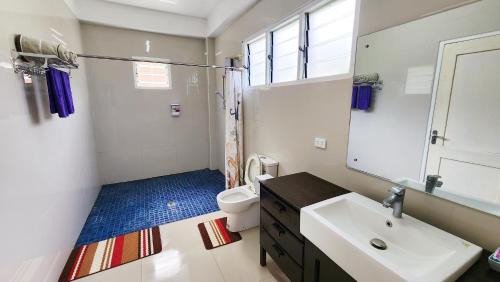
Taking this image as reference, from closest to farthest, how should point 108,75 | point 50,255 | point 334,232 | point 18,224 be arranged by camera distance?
point 334,232 → point 18,224 → point 50,255 → point 108,75

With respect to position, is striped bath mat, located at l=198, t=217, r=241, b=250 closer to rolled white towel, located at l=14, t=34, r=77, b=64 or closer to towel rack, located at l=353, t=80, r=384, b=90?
towel rack, located at l=353, t=80, r=384, b=90

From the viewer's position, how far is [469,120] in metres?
1.04

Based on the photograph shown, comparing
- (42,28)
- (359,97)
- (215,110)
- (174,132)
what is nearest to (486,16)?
(359,97)

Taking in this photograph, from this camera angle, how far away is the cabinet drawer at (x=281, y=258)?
1489 millimetres

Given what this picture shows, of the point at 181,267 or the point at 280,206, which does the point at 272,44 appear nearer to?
the point at 280,206

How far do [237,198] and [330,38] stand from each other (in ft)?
6.16

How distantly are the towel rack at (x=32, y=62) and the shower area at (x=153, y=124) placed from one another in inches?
67.3

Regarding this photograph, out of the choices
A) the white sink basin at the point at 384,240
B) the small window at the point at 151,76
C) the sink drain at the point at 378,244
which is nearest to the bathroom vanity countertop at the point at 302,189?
the white sink basin at the point at 384,240

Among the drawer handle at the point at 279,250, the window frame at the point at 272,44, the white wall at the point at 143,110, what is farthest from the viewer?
the white wall at the point at 143,110

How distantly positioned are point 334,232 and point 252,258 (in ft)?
4.14

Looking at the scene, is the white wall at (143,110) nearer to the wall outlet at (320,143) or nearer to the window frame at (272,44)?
the window frame at (272,44)

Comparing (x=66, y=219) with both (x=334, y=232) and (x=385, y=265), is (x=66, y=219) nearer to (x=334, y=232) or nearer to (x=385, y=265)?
(x=334, y=232)

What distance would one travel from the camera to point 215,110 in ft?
13.9

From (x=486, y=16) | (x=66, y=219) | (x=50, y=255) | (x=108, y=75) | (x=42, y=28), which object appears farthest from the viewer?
(x=108, y=75)
